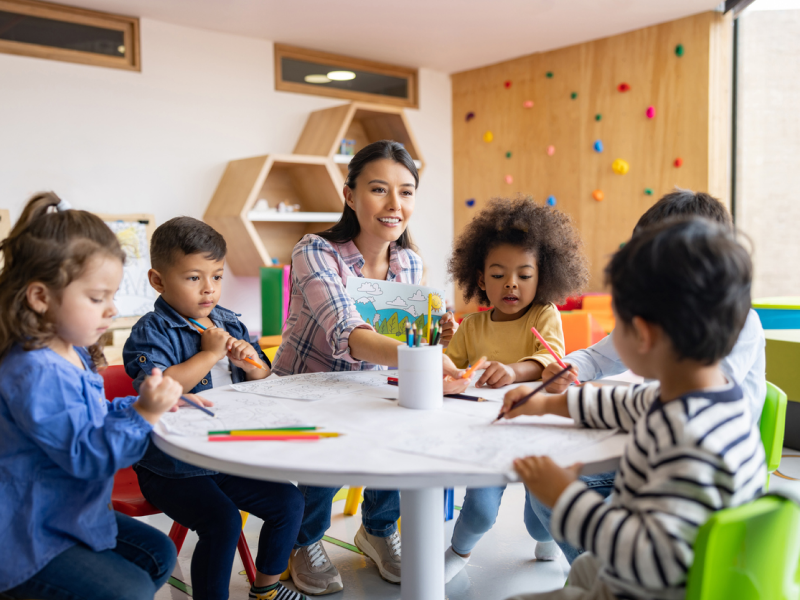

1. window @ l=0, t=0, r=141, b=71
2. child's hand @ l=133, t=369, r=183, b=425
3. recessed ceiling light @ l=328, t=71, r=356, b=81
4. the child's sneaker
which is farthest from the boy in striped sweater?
recessed ceiling light @ l=328, t=71, r=356, b=81

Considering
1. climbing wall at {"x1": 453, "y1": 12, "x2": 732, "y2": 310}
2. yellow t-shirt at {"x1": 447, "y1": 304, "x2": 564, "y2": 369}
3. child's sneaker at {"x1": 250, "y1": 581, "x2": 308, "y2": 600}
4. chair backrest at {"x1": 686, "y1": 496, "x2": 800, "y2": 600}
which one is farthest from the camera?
climbing wall at {"x1": 453, "y1": 12, "x2": 732, "y2": 310}

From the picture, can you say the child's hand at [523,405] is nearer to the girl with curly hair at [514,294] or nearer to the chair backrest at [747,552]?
the chair backrest at [747,552]

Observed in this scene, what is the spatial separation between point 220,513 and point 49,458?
439 millimetres

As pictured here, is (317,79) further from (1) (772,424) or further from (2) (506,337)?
(1) (772,424)

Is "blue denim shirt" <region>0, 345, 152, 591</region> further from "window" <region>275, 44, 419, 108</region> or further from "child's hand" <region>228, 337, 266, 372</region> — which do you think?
"window" <region>275, 44, 419, 108</region>

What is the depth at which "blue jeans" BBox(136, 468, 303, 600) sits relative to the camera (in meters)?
1.45

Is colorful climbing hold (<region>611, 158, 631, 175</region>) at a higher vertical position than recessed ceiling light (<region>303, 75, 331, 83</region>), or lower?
lower

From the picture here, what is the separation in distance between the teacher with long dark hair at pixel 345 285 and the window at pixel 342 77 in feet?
10.3

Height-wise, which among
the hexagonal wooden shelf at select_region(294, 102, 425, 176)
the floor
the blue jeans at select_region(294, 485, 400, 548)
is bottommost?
the floor

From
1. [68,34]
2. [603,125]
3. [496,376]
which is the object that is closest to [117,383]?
[496,376]

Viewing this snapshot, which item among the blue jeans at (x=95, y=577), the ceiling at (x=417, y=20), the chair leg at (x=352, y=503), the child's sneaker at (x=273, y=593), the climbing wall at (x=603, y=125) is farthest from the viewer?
the climbing wall at (x=603, y=125)

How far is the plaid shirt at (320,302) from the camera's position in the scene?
1.72 m

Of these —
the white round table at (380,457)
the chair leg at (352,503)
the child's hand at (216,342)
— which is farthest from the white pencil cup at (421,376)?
the chair leg at (352,503)

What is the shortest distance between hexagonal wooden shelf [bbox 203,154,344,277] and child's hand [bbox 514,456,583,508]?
134 inches
